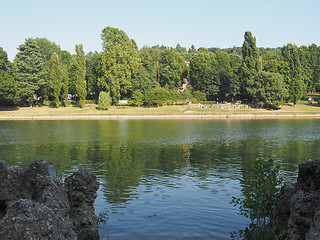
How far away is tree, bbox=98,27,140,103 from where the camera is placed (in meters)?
113

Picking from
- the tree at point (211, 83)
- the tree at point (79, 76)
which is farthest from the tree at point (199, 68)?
the tree at point (79, 76)

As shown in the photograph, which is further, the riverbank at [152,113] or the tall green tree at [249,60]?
the tall green tree at [249,60]

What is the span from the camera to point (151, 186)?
77.9ft

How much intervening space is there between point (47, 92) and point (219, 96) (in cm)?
6497

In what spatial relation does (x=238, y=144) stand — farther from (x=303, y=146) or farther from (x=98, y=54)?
(x=98, y=54)

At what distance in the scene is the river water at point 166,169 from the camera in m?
16.0

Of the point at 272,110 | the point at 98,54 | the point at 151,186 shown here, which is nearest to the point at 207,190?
the point at 151,186

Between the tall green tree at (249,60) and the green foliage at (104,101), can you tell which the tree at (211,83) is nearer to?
the tall green tree at (249,60)

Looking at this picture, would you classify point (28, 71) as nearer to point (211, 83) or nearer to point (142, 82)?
point (142, 82)

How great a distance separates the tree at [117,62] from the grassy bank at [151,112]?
782 centimetres

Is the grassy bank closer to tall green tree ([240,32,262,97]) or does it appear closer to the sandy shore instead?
the sandy shore

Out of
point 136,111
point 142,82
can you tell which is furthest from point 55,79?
point 136,111

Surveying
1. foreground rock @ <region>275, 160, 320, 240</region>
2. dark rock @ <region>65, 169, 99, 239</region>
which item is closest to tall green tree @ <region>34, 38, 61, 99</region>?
dark rock @ <region>65, 169, 99, 239</region>

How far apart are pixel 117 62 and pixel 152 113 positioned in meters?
26.2
